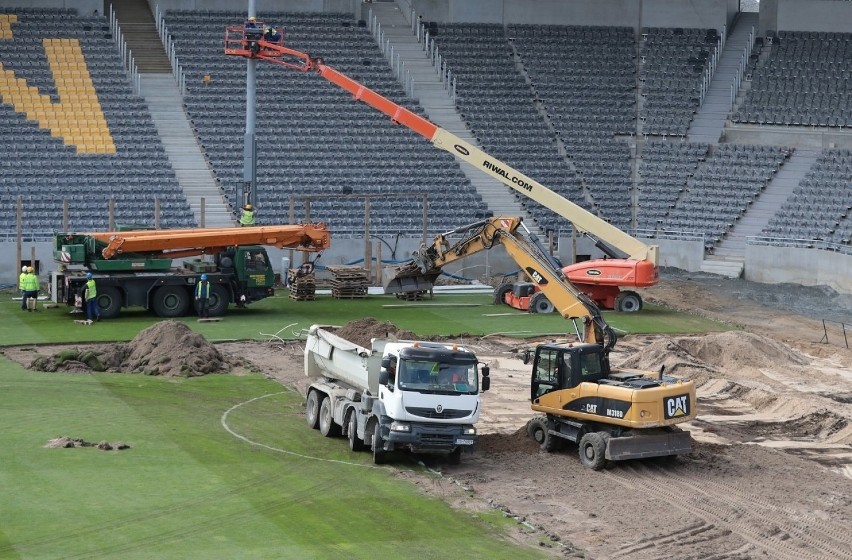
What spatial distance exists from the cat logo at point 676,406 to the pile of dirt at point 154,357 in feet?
41.2

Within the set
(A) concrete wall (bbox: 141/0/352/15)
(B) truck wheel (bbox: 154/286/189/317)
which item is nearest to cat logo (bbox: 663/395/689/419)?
(B) truck wheel (bbox: 154/286/189/317)

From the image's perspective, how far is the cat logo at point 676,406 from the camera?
2412 cm

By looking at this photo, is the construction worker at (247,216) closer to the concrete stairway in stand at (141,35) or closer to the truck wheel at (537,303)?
the truck wheel at (537,303)

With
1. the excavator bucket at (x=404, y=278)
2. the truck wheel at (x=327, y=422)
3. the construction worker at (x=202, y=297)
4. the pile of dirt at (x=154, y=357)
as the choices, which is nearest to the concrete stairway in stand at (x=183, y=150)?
the construction worker at (x=202, y=297)

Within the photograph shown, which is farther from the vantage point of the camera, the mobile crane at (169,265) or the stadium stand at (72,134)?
the stadium stand at (72,134)

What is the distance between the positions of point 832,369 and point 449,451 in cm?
1527

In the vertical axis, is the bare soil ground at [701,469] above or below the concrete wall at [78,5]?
below

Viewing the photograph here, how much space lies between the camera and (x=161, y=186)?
168 feet

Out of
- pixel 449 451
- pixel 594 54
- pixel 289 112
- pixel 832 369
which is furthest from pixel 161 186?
pixel 449 451

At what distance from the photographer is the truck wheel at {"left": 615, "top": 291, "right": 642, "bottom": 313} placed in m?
43.7

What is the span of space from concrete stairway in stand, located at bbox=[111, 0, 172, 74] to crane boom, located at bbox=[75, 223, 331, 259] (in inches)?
723

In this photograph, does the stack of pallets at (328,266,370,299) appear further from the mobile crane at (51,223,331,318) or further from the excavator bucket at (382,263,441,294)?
the excavator bucket at (382,263,441,294)

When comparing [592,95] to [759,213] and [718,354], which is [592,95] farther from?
[718,354]

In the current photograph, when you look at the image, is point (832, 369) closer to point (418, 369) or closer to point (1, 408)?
point (418, 369)
